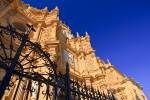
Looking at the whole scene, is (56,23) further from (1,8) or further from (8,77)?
(8,77)

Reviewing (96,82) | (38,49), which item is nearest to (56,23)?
(96,82)

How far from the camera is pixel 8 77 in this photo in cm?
525

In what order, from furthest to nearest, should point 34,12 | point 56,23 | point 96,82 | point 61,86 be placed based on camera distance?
point 34,12, point 56,23, point 96,82, point 61,86

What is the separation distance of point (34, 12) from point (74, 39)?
28.1 ft

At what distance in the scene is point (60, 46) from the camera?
23.8m

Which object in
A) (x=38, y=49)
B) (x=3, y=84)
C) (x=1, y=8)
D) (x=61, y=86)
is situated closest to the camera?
(x=3, y=84)

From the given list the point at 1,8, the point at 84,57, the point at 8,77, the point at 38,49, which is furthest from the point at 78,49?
the point at 8,77

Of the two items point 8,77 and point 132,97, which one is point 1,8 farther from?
point 132,97

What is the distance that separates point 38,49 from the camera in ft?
23.4

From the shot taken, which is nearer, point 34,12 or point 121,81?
point 34,12

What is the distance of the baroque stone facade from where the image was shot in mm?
20528

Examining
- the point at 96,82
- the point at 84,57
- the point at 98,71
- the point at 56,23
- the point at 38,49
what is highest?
the point at 56,23

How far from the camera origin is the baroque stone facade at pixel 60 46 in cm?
2053

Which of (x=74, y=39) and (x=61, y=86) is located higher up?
(x=74, y=39)
